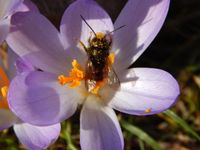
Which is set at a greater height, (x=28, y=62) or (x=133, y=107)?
(x=28, y=62)

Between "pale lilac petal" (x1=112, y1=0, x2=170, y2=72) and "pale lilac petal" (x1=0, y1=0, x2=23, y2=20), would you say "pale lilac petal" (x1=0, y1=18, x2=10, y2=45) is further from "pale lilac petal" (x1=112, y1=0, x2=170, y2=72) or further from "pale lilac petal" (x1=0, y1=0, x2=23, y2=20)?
"pale lilac petal" (x1=112, y1=0, x2=170, y2=72)

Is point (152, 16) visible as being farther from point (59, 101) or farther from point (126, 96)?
point (59, 101)

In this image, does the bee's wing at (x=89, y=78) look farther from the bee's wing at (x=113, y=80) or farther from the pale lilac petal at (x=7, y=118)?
the pale lilac petal at (x=7, y=118)

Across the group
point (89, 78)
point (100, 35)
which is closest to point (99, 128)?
point (89, 78)

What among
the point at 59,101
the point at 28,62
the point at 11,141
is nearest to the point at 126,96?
the point at 59,101

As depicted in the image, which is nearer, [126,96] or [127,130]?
[126,96]

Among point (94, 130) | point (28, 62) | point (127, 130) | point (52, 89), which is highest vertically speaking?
point (28, 62)

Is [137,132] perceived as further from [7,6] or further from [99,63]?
[7,6]
